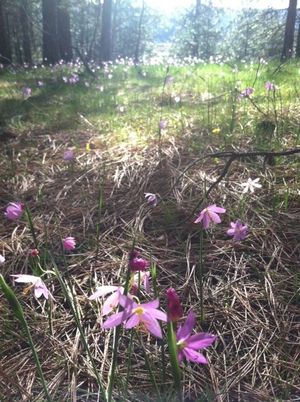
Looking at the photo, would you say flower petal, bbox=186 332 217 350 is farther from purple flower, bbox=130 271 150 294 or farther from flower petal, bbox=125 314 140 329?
purple flower, bbox=130 271 150 294

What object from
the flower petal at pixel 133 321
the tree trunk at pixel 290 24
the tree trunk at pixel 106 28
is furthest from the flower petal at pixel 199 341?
the tree trunk at pixel 106 28

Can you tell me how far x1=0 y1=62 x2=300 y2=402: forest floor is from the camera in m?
1.35

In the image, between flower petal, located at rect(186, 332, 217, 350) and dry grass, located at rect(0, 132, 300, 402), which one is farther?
dry grass, located at rect(0, 132, 300, 402)

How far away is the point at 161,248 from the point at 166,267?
16 cm

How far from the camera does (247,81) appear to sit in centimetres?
585

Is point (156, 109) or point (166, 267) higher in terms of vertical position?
point (156, 109)

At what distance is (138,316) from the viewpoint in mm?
833

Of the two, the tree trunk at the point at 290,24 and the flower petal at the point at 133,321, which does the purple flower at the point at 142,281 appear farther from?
the tree trunk at the point at 290,24

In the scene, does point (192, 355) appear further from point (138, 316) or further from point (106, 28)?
point (106, 28)

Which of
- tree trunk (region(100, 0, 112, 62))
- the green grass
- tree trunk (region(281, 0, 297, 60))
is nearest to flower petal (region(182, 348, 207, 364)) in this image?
the green grass

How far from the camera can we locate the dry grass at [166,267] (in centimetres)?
134

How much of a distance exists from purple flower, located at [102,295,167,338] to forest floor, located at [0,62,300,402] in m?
0.23

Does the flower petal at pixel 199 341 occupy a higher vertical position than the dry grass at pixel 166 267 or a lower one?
higher

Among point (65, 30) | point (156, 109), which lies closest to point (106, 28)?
point (65, 30)
